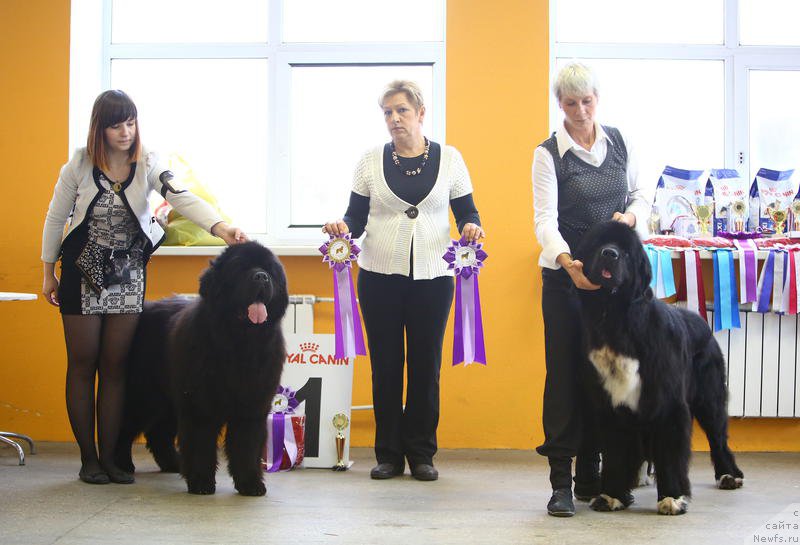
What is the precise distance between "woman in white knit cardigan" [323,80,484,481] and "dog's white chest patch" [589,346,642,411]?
95 centimetres

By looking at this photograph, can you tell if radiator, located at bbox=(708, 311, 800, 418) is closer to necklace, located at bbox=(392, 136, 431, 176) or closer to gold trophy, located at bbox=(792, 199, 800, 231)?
gold trophy, located at bbox=(792, 199, 800, 231)

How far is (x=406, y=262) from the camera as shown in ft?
12.0

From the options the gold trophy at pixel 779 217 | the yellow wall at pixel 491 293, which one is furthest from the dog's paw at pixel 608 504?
the gold trophy at pixel 779 217

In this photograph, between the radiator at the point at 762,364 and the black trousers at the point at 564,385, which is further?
the radiator at the point at 762,364

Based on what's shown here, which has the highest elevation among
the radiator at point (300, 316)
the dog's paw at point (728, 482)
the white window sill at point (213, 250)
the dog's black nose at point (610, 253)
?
the white window sill at point (213, 250)

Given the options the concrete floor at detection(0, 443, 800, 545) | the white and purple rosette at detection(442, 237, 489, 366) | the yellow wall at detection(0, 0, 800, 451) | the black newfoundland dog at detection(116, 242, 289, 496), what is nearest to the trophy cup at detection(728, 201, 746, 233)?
the yellow wall at detection(0, 0, 800, 451)

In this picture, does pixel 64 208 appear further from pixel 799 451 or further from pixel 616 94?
pixel 799 451

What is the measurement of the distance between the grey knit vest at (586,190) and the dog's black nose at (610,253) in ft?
1.09

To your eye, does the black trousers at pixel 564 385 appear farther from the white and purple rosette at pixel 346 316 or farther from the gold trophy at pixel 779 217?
the gold trophy at pixel 779 217

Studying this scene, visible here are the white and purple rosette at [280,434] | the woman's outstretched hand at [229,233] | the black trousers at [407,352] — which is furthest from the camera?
the white and purple rosette at [280,434]

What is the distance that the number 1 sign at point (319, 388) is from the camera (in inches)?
164

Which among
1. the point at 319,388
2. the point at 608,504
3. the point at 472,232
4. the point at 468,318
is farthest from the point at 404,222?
the point at 608,504

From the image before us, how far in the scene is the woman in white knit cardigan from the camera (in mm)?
3680

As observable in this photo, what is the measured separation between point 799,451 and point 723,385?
A: 1.45 metres
